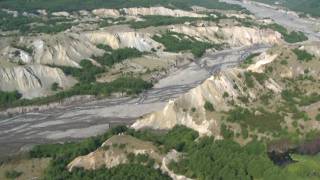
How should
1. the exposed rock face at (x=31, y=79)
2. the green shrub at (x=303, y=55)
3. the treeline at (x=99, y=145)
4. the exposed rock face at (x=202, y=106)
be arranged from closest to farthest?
the treeline at (x=99, y=145)
the exposed rock face at (x=202, y=106)
the green shrub at (x=303, y=55)
the exposed rock face at (x=31, y=79)

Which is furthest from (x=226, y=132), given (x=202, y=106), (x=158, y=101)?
(x=158, y=101)

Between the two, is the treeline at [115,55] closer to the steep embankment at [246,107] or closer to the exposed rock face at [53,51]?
the exposed rock face at [53,51]

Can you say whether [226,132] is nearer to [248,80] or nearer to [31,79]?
[248,80]

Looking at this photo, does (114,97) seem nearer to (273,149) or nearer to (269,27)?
(273,149)

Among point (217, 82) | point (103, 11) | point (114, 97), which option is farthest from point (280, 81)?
point (103, 11)

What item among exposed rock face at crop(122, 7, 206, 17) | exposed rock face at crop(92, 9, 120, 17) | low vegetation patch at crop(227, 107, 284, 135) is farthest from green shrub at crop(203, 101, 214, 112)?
exposed rock face at crop(122, 7, 206, 17)

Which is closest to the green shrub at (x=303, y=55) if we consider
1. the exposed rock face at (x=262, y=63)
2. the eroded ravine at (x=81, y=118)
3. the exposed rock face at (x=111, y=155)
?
the exposed rock face at (x=262, y=63)
